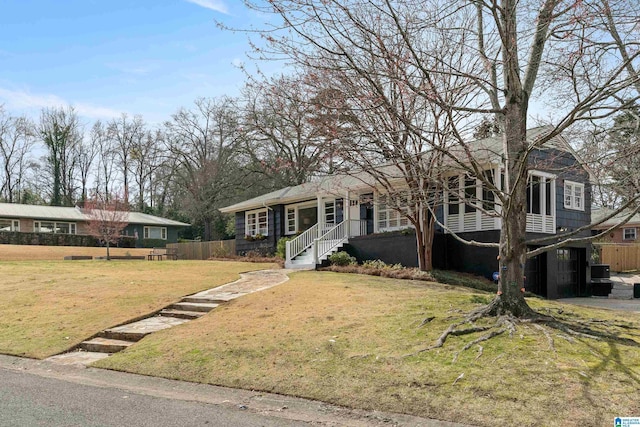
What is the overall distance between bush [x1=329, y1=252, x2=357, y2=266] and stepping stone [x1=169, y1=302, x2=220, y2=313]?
8251 mm

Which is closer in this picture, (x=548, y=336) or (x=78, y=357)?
(x=548, y=336)

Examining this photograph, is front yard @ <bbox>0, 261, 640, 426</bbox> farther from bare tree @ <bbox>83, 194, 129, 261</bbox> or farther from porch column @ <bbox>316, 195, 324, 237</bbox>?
bare tree @ <bbox>83, 194, 129, 261</bbox>

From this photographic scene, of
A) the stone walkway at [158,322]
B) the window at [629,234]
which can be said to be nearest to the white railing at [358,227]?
the stone walkway at [158,322]

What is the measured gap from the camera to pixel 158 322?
33.4ft

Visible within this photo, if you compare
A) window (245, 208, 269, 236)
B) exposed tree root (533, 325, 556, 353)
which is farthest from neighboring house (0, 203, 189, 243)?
exposed tree root (533, 325, 556, 353)

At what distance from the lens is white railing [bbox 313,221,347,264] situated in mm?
19422

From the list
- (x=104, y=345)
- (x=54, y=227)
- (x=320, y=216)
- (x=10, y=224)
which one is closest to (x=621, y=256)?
(x=320, y=216)

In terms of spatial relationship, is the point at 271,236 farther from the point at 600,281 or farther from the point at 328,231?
the point at 600,281

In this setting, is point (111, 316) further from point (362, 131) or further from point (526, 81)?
point (526, 81)

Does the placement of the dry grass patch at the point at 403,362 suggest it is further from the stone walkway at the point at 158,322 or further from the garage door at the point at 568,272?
the garage door at the point at 568,272

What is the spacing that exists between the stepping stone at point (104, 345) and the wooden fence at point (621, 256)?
97.8ft

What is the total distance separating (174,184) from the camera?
48000 millimetres

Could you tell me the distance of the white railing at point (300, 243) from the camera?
20.7m

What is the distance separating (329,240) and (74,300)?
34.9 ft
